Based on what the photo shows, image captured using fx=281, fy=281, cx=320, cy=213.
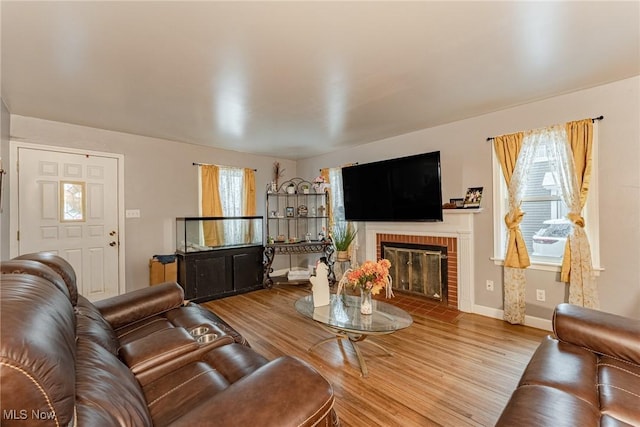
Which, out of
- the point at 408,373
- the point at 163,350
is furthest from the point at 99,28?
the point at 408,373

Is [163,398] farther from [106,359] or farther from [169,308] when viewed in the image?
[169,308]

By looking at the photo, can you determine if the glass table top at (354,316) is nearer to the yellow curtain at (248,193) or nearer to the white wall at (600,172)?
the white wall at (600,172)

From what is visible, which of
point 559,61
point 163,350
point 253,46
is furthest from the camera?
point 559,61

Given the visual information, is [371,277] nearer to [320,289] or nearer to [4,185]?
[320,289]

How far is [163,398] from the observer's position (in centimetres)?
123

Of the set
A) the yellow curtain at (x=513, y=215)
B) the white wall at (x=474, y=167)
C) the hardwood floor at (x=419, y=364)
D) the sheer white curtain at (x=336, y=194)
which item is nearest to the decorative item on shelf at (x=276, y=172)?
the white wall at (x=474, y=167)

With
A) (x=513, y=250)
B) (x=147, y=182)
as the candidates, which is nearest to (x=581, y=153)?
(x=513, y=250)

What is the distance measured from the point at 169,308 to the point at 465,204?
3.29 metres

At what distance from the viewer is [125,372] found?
117 cm

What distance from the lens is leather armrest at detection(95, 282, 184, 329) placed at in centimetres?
194

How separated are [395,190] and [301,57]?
91.8 inches

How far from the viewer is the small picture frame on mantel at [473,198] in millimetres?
3326

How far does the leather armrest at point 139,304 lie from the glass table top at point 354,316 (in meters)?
1.03

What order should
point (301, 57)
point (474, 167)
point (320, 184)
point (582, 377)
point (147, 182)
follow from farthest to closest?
point (320, 184), point (147, 182), point (474, 167), point (301, 57), point (582, 377)
